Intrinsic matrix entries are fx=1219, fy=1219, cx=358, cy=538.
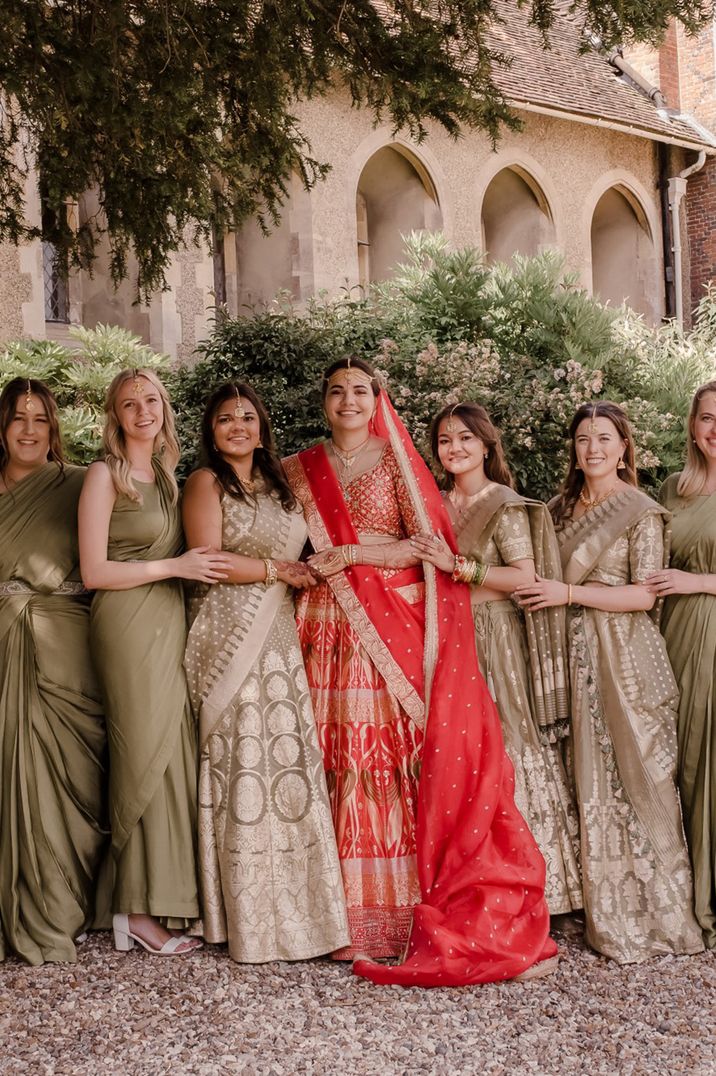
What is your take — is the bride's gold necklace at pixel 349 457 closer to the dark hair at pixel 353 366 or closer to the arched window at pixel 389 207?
→ the dark hair at pixel 353 366

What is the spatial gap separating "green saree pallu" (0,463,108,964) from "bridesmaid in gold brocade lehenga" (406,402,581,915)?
1.40 meters

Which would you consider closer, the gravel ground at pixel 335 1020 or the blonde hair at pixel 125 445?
the gravel ground at pixel 335 1020

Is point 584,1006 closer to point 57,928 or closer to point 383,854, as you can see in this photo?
point 383,854

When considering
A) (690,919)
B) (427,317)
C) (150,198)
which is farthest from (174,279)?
(690,919)

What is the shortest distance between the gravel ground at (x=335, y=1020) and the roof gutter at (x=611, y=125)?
13963 mm

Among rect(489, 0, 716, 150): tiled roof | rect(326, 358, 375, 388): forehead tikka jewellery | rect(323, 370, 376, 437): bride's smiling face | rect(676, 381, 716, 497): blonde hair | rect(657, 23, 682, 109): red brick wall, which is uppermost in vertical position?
rect(657, 23, 682, 109): red brick wall

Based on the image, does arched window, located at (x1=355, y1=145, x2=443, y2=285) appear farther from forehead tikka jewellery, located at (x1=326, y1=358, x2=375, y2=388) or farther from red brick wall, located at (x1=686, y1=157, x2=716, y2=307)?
forehead tikka jewellery, located at (x1=326, y1=358, x2=375, y2=388)

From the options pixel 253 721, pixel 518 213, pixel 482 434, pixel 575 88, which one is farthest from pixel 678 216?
pixel 253 721

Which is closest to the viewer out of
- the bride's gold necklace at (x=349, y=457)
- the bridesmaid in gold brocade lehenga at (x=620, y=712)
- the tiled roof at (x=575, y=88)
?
Result: the bridesmaid in gold brocade lehenga at (x=620, y=712)

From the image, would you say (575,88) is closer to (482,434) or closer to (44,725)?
(482,434)

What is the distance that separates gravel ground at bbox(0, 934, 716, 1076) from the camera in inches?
142

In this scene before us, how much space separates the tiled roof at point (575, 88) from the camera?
17.2 metres

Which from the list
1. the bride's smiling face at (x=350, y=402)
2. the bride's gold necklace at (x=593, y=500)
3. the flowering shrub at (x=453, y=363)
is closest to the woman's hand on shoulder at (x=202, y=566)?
the bride's smiling face at (x=350, y=402)

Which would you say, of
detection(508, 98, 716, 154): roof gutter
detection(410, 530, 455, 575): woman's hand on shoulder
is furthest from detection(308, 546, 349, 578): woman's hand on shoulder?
detection(508, 98, 716, 154): roof gutter
